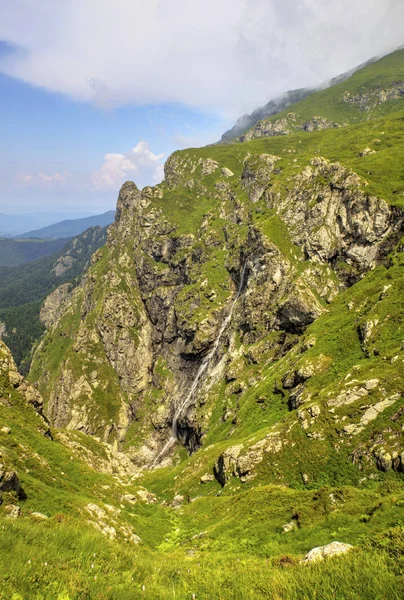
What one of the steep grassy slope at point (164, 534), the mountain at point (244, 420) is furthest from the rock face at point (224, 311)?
the steep grassy slope at point (164, 534)

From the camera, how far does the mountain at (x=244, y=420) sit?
975 cm

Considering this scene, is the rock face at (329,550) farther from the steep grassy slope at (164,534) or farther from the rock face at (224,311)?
the rock face at (224,311)

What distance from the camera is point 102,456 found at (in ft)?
192

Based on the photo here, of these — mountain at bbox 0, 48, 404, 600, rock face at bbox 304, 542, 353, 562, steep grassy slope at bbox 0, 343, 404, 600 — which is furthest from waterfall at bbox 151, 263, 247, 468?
rock face at bbox 304, 542, 353, 562

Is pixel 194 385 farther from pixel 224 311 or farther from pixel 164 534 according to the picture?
pixel 164 534

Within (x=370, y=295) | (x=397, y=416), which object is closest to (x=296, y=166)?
(x=370, y=295)

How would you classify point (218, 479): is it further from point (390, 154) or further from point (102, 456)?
point (390, 154)

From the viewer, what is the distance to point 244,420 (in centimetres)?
6969

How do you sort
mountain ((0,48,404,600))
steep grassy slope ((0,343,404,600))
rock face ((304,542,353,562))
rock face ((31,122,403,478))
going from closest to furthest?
1. steep grassy slope ((0,343,404,600))
2. mountain ((0,48,404,600))
3. rock face ((304,542,353,562))
4. rock face ((31,122,403,478))

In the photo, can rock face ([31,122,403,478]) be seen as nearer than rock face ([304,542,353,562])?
No

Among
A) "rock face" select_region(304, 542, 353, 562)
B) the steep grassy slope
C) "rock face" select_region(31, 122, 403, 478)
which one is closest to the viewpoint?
the steep grassy slope

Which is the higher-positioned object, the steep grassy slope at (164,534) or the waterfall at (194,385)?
the steep grassy slope at (164,534)

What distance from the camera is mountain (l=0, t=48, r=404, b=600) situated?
384 inches

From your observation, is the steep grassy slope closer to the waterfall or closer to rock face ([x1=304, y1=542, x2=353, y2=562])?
rock face ([x1=304, y1=542, x2=353, y2=562])
